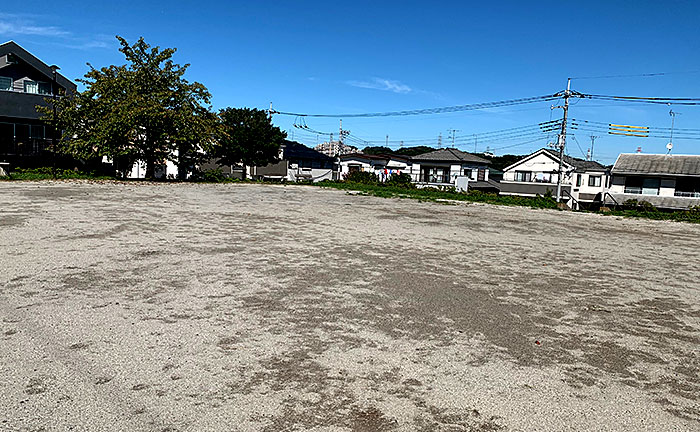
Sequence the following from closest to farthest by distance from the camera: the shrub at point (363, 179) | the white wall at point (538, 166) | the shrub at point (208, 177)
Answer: the shrub at point (208, 177), the shrub at point (363, 179), the white wall at point (538, 166)

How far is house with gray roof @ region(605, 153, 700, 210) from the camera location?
32.0 metres

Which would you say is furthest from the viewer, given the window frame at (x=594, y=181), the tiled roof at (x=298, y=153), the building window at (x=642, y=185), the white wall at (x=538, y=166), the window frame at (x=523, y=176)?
the tiled roof at (x=298, y=153)

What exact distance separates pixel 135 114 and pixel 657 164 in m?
35.1

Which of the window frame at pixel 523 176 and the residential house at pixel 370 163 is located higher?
the residential house at pixel 370 163

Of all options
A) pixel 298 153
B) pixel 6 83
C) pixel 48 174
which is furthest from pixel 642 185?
pixel 6 83

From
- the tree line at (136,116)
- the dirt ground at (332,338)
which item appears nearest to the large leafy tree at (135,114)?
the tree line at (136,116)

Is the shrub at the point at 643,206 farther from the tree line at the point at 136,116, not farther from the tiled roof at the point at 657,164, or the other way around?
the tree line at the point at 136,116

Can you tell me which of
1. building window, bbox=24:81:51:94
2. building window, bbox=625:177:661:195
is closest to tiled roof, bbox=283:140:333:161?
building window, bbox=24:81:51:94

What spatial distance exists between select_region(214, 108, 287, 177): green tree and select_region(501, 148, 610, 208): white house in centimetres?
2363

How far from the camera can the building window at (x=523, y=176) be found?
161 ft

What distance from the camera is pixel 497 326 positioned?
412 cm

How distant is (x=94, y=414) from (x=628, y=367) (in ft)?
11.4

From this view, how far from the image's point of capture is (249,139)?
37.3 metres

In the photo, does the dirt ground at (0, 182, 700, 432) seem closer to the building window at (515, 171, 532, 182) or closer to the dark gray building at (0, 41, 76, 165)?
the dark gray building at (0, 41, 76, 165)
